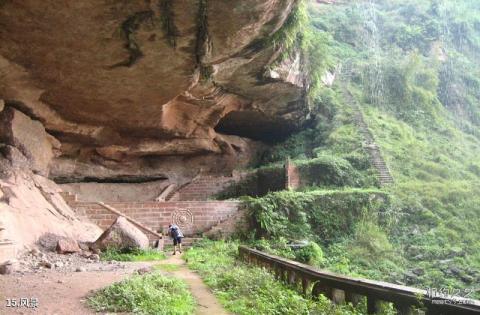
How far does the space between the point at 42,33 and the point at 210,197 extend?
467 inches

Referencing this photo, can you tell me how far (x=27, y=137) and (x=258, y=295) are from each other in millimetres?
10648

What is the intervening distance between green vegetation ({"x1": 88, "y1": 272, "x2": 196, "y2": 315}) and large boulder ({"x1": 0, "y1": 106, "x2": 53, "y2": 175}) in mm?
8759

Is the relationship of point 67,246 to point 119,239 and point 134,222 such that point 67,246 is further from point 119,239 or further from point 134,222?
point 134,222

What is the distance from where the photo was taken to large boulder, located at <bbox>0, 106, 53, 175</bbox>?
39.8ft

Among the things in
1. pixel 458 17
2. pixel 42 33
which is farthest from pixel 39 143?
pixel 458 17

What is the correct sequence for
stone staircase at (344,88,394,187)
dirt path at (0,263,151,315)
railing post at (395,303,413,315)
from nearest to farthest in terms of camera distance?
1. railing post at (395,303,413,315)
2. dirt path at (0,263,151,315)
3. stone staircase at (344,88,394,187)

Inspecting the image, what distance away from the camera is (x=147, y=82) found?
36.4ft

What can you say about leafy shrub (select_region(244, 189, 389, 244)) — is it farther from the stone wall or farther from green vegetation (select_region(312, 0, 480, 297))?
the stone wall

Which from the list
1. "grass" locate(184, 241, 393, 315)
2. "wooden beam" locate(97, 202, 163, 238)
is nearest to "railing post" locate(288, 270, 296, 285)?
"grass" locate(184, 241, 393, 315)

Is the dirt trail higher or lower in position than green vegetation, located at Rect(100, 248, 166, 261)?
higher

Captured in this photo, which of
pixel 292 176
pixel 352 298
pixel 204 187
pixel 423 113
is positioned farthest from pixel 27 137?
pixel 423 113

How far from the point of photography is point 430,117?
23.9m

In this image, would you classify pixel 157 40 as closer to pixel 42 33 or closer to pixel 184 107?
pixel 42 33

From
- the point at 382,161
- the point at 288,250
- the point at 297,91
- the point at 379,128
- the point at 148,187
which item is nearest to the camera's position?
the point at 288,250
